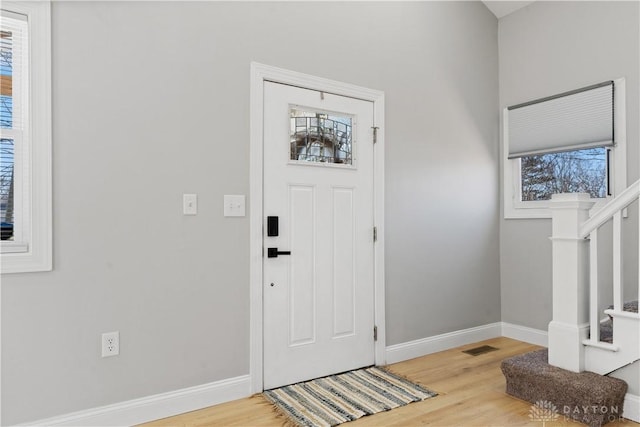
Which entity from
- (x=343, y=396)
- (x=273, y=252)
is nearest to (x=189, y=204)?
(x=273, y=252)

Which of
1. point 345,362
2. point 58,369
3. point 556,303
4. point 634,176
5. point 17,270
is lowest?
point 345,362

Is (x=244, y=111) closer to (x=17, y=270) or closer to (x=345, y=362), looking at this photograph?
(x=17, y=270)

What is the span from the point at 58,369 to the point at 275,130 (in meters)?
1.82

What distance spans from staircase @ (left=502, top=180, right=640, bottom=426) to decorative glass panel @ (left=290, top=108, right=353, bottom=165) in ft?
4.74

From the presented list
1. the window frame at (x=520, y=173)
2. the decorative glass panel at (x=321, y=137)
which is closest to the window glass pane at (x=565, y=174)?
the window frame at (x=520, y=173)

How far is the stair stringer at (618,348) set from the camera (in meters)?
2.22

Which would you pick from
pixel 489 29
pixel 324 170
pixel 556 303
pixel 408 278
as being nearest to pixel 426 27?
pixel 489 29

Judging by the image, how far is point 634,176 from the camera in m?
3.09

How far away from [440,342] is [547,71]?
2.57 m

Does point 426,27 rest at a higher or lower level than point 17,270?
higher

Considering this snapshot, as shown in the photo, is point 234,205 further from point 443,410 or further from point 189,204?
point 443,410

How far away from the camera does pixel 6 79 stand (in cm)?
203

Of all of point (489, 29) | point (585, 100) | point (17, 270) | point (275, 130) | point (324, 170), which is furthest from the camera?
point (489, 29)

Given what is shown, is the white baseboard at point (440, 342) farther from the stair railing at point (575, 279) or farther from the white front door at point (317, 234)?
the stair railing at point (575, 279)
